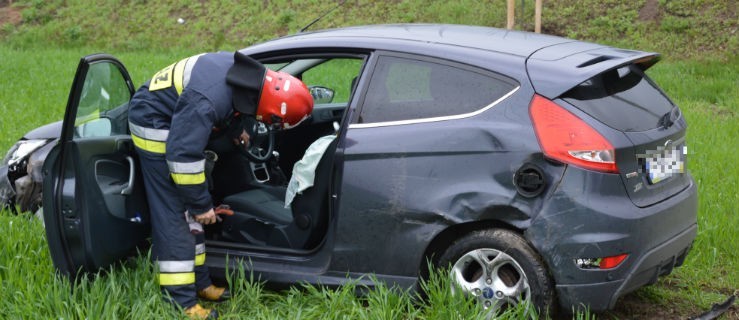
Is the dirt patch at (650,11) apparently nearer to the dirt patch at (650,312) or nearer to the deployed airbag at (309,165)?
the dirt patch at (650,312)

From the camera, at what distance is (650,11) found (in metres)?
14.0

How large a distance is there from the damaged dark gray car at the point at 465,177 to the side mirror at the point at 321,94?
75 centimetres


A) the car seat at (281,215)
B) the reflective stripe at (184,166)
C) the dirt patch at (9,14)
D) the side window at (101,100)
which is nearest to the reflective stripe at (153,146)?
the reflective stripe at (184,166)

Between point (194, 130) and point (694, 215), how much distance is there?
244 cm

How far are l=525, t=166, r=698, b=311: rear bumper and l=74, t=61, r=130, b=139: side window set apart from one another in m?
2.12

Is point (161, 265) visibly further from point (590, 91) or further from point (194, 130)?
point (590, 91)

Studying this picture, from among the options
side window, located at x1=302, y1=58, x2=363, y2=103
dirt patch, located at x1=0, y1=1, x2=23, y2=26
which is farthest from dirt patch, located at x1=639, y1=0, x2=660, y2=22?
dirt patch, located at x1=0, y1=1, x2=23, y2=26

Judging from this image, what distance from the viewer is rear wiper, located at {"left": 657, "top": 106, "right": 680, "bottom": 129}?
412 cm

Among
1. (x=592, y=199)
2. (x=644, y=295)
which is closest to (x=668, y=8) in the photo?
(x=644, y=295)

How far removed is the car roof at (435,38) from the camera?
4246 mm

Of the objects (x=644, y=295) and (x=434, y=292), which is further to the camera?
(x=644, y=295)

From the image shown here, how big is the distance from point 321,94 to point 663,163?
2.18 meters

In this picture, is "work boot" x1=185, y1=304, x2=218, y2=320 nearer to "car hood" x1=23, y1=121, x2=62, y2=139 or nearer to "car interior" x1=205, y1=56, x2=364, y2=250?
"car interior" x1=205, y1=56, x2=364, y2=250

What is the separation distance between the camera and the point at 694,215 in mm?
4301
